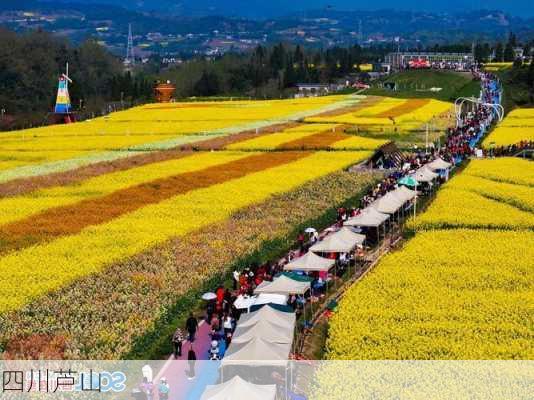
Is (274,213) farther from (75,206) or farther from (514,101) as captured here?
(514,101)

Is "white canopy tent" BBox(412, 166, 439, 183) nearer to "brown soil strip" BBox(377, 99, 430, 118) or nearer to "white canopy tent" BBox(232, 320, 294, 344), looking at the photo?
"white canopy tent" BBox(232, 320, 294, 344)

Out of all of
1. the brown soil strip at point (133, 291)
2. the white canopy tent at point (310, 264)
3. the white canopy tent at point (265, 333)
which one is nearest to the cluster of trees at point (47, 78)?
the brown soil strip at point (133, 291)

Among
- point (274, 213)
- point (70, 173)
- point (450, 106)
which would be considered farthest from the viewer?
point (450, 106)

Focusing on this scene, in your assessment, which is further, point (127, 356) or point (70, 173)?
point (70, 173)

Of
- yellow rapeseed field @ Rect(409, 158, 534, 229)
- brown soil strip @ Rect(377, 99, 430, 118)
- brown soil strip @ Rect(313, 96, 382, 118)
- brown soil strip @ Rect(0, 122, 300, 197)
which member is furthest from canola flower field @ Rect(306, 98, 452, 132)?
yellow rapeseed field @ Rect(409, 158, 534, 229)

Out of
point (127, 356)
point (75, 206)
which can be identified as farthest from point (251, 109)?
point (127, 356)
